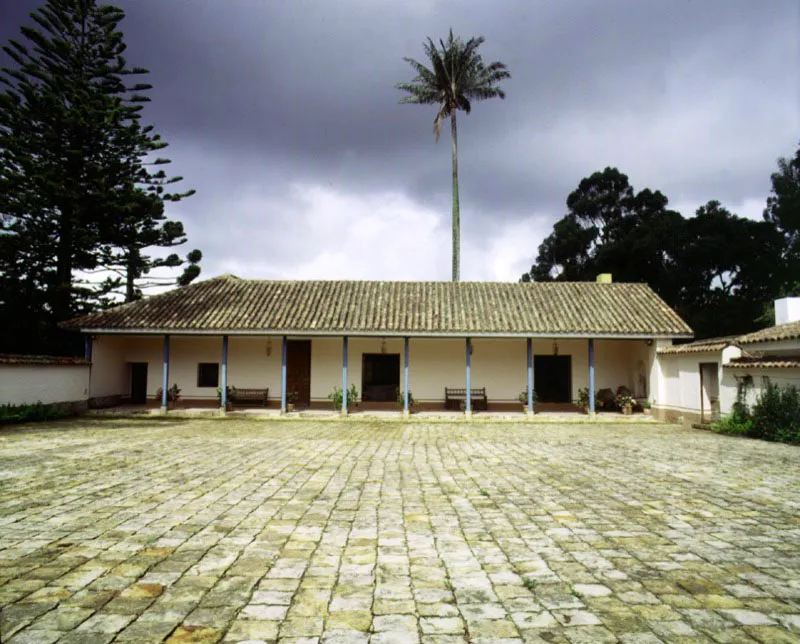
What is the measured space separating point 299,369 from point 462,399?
586 cm

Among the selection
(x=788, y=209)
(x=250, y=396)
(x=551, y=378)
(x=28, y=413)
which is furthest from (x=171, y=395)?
(x=788, y=209)

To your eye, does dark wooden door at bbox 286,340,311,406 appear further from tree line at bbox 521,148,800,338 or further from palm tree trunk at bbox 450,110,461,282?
tree line at bbox 521,148,800,338

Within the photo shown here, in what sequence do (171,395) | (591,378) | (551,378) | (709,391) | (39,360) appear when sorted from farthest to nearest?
(551,378)
(171,395)
(591,378)
(39,360)
(709,391)

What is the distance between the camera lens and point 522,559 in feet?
12.7

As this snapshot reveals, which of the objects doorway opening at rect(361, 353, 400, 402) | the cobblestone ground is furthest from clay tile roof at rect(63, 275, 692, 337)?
the cobblestone ground

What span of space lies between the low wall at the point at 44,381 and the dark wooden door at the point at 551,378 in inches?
598

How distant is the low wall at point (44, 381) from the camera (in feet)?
44.5

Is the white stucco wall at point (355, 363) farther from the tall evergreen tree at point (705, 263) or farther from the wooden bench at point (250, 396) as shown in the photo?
the tall evergreen tree at point (705, 263)

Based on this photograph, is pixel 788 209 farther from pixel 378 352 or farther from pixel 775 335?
pixel 378 352

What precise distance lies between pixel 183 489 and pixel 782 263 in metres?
31.9

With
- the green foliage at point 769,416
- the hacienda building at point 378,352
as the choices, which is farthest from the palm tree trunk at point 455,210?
the green foliage at point 769,416

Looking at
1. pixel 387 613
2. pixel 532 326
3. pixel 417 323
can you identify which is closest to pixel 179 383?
pixel 417 323

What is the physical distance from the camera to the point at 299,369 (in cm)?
1836

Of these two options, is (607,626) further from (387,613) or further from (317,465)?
(317,465)
